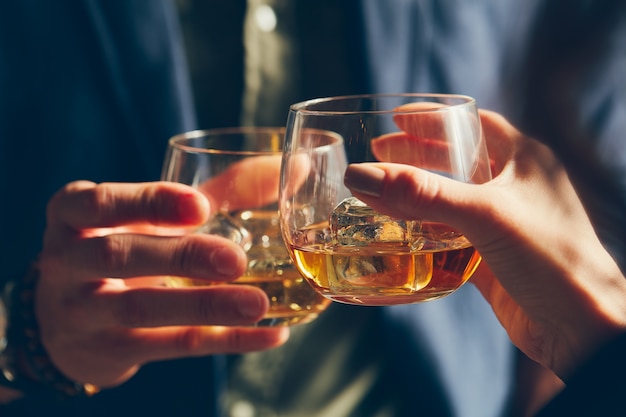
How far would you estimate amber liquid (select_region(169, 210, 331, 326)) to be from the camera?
0.84 m

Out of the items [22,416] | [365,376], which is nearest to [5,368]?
[22,416]

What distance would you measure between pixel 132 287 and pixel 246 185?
0.21 metres

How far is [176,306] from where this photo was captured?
87 cm

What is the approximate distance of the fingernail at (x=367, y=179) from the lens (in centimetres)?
60

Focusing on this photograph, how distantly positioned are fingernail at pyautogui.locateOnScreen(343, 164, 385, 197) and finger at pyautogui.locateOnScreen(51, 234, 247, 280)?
0.23m

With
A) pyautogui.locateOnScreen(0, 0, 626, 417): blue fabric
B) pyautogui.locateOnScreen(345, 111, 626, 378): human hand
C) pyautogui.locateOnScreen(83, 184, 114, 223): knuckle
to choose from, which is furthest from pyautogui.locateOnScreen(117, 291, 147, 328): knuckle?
pyautogui.locateOnScreen(0, 0, 626, 417): blue fabric

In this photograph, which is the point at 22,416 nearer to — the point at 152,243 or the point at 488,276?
the point at 152,243

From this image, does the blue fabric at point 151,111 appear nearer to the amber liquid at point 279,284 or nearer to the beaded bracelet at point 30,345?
the beaded bracelet at point 30,345

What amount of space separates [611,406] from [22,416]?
4.56 feet

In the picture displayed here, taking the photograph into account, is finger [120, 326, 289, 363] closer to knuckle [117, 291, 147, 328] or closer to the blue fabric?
knuckle [117, 291, 147, 328]

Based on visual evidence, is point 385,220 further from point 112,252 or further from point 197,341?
point 197,341

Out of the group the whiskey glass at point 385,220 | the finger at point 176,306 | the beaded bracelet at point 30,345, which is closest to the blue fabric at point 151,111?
the beaded bracelet at point 30,345

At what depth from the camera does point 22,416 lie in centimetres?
152

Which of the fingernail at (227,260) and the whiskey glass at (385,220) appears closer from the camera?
the whiskey glass at (385,220)
